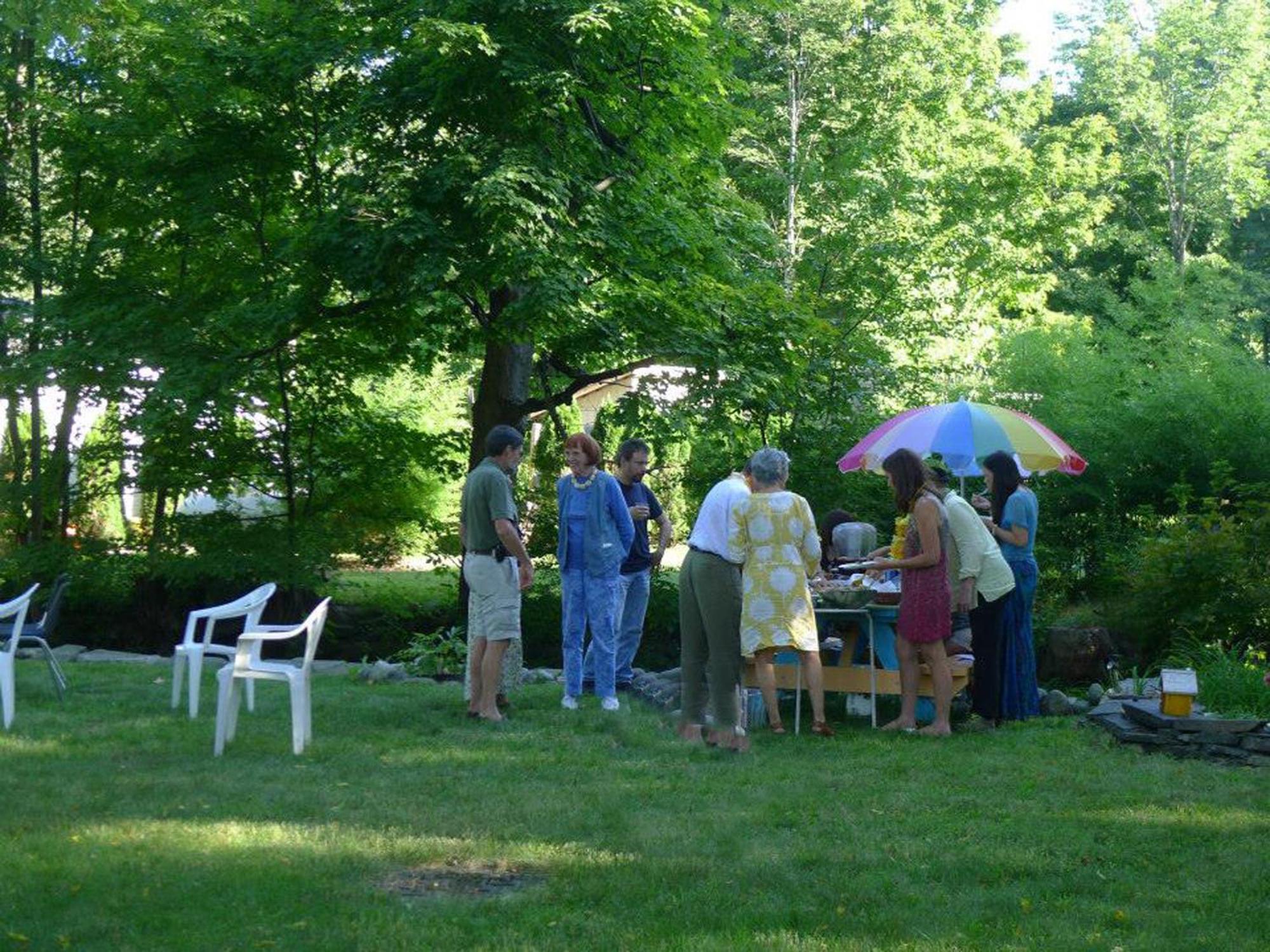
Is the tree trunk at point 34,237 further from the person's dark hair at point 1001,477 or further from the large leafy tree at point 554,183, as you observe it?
the person's dark hair at point 1001,477

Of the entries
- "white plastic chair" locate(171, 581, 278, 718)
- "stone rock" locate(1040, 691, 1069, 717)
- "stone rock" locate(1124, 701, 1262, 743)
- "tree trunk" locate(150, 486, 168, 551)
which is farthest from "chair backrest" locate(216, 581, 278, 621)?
"tree trunk" locate(150, 486, 168, 551)

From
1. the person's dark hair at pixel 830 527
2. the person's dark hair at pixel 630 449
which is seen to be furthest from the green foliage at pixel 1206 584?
the person's dark hair at pixel 630 449

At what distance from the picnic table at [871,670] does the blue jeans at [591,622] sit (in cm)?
96

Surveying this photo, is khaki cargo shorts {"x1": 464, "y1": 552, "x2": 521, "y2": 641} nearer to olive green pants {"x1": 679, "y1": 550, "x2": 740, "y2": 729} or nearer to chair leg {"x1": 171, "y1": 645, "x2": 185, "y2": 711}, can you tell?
olive green pants {"x1": 679, "y1": 550, "x2": 740, "y2": 729}

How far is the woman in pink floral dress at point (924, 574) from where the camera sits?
895 cm

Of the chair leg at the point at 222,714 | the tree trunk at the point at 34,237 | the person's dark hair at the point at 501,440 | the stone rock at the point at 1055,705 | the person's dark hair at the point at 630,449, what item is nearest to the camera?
the chair leg at the point at 222,714

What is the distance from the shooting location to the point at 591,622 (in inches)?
397

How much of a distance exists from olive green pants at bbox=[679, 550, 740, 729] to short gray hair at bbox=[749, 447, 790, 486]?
1.59 feet

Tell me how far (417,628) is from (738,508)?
7.67 m

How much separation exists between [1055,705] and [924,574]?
222cm

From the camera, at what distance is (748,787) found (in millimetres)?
7211

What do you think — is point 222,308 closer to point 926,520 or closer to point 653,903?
point 926,520

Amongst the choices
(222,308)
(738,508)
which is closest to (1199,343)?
(222,308)

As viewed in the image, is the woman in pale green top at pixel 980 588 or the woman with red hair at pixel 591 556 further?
the woman with red hair at pixel 591 556
